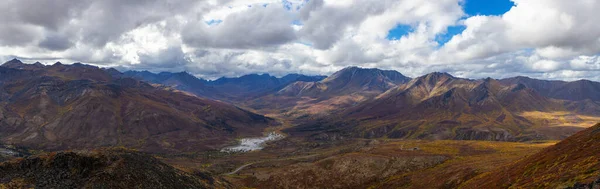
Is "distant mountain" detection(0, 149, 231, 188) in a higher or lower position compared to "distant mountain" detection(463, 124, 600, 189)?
lower

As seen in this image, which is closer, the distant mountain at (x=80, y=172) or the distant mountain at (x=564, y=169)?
Answer: the distant mountain at (x=564, y=169)

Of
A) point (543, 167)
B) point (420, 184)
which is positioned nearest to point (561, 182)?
point (543, 167)

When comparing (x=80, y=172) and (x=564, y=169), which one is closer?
(x=564, y=169)

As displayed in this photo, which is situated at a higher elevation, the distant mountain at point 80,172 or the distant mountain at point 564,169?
the distant mountain at point 564,169

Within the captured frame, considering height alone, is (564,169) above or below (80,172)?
above

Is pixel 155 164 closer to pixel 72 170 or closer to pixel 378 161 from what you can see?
pixel 72 170
